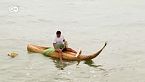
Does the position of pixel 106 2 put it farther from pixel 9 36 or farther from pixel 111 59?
pixel 111 59

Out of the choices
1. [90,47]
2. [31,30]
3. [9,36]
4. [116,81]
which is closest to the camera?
[116,81]

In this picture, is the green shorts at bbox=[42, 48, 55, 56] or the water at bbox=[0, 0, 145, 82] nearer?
the water at bbox=[0, 0, 145, 82]

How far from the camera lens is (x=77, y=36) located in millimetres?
27672

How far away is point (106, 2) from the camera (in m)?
40.7

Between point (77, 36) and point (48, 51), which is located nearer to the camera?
point (48, 51)

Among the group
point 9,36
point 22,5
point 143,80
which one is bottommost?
point 143,80

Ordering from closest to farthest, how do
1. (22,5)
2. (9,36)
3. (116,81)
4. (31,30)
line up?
(116,81), (9,36), (31,30), (22,5)

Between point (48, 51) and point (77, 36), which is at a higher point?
point (77, 36)

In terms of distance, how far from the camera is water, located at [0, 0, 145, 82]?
19.7 metres

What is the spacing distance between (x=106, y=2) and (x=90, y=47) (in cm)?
1683

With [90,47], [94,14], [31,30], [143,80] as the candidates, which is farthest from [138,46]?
[94,14]

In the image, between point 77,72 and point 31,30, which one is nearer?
point 77,72

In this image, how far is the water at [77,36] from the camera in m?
19.7

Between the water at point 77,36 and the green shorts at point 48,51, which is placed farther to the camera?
the green shorts at point 48,51
